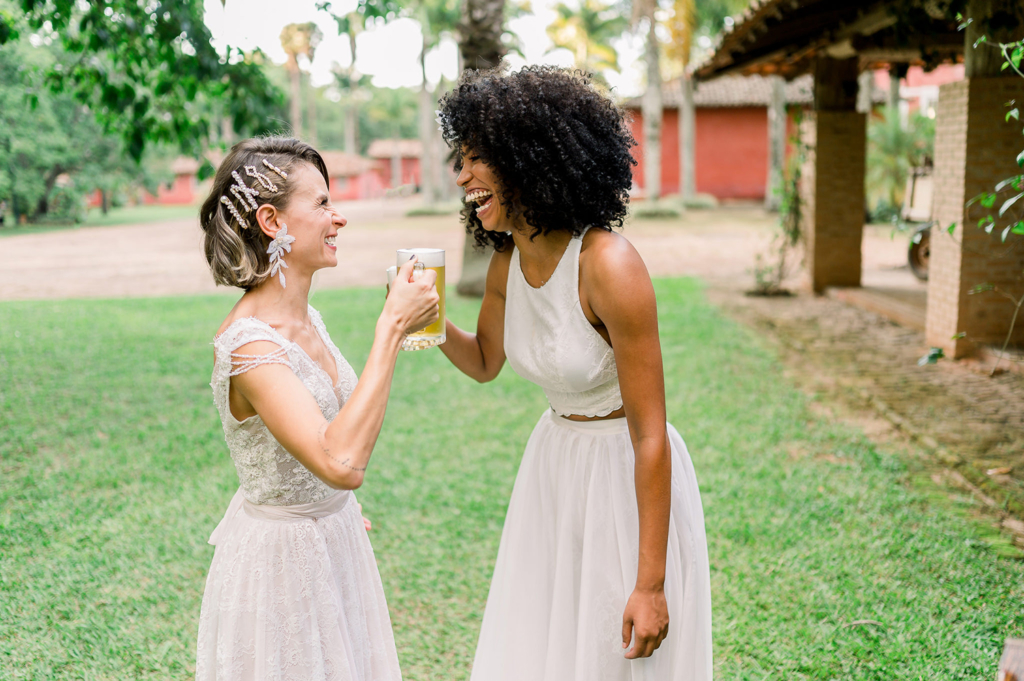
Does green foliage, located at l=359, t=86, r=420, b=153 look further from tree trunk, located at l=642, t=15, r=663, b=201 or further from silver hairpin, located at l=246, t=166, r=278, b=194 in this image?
silver hairpin, located at l=246, t=166, r=278, b=194

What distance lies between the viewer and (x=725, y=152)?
3078 centimetres

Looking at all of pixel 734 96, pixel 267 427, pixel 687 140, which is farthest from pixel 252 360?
pixel 734 96

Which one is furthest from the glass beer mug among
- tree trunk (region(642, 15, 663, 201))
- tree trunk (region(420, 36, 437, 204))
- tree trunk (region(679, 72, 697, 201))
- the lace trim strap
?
tree trunk (region(420, 36, 437, 204))

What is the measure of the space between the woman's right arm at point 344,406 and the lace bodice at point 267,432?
0.13ft

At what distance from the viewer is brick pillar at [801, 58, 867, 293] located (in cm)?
1041

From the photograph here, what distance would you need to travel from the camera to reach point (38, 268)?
1504cm

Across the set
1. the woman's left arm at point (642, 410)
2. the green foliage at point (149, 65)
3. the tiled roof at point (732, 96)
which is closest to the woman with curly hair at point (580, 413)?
the woman's left arm at point (642, 410)

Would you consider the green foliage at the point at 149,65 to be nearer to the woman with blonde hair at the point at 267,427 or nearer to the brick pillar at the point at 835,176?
the woman with blonde hair at the point at 267,427

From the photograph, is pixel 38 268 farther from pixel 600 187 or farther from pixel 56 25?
pixel 600 187

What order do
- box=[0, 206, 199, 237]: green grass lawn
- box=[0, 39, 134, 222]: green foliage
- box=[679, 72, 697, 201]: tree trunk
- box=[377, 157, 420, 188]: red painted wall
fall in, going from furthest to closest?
box=[377, 157, 420, 188]: red painted wall → box=[679, 72, 697, 201]: tree trunk → box=[0, 206, 199, 237]: green grass lawn → box=[0, 39, 134, 222]: green foliage

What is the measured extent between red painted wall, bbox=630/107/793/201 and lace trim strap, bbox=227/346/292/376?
1172 inches

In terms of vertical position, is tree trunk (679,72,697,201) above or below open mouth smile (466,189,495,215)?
above

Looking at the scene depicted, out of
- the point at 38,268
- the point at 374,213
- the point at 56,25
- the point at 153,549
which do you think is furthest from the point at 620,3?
the point at 153,549

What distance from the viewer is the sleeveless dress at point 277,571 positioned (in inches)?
72.1
